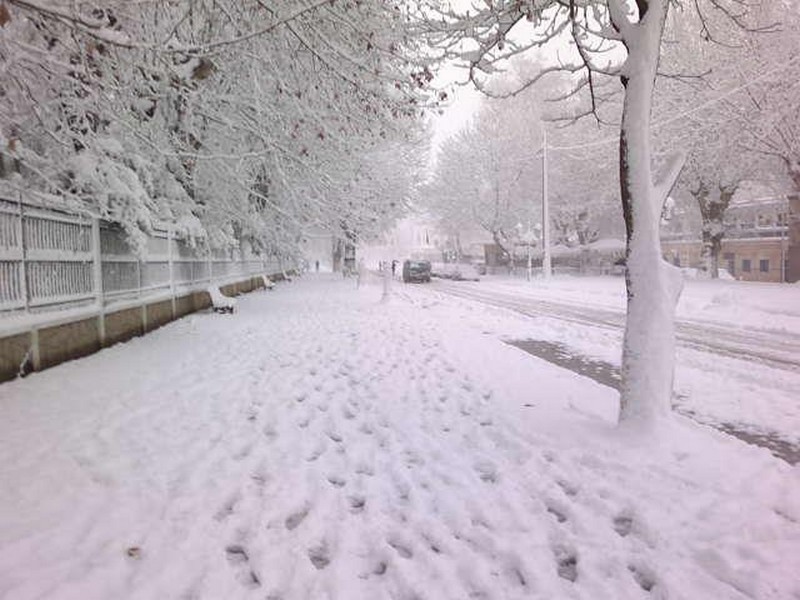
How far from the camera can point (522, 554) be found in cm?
311

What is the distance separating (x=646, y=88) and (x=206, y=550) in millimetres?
4689

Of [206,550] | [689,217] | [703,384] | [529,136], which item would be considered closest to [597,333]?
[703,384]

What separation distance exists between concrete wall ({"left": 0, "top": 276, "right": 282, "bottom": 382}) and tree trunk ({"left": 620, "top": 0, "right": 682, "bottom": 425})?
21.4 feet

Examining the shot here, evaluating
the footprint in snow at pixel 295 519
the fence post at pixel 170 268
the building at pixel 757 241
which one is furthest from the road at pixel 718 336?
the building at pixel 757 241

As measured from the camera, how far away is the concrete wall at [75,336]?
6.62 m

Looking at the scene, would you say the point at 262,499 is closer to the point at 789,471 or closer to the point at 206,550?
the point at 206,550

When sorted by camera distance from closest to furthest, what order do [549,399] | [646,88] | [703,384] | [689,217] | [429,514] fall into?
1. [429,514]
2. [646,88]
3. [549,399]
4. [703,384]
5. [689,217]

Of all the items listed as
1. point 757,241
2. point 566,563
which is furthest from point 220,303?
point 757,241

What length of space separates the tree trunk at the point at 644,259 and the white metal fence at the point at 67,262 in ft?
21.5

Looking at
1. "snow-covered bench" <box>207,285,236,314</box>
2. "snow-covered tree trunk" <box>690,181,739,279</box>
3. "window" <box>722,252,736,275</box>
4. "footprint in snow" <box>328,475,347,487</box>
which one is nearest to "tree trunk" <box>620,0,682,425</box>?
"footprint in snow" <box>328,475,347,487</box>

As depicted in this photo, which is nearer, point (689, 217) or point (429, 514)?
point (429, 514)

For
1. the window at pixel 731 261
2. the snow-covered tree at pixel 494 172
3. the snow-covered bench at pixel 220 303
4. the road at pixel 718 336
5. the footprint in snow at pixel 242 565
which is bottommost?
the road at pixel 718 336

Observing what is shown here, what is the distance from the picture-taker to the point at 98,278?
29.5 feet

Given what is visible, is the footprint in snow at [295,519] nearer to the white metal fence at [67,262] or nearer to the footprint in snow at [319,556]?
the footprint in snow at [319,556]
